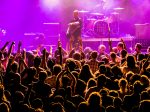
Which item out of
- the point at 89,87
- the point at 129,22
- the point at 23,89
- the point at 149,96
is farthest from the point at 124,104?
the point at 129,22

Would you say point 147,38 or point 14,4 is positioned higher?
point 14,4

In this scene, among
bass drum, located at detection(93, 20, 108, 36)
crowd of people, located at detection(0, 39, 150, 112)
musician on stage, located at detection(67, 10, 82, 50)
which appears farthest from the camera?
bass drum, located at detection(93, 20, 108, 36)

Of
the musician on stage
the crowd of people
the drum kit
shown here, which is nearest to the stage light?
the drum kit

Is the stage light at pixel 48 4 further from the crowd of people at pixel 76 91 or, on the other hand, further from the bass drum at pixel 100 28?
the crowd of people at pixel 76 91

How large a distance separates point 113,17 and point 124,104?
556 inches

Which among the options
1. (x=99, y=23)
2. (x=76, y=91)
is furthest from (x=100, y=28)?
(x=76, y=91)

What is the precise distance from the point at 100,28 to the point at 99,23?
0.88 feet

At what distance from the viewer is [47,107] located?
5.20 m

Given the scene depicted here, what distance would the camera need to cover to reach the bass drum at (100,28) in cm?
1808

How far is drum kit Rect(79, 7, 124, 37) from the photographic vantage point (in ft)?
59.4

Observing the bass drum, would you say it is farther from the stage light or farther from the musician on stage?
the stage light

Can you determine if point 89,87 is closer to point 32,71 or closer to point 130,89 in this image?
point 130,89

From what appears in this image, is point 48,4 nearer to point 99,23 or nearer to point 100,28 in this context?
point 99,23

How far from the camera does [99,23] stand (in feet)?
59.6
